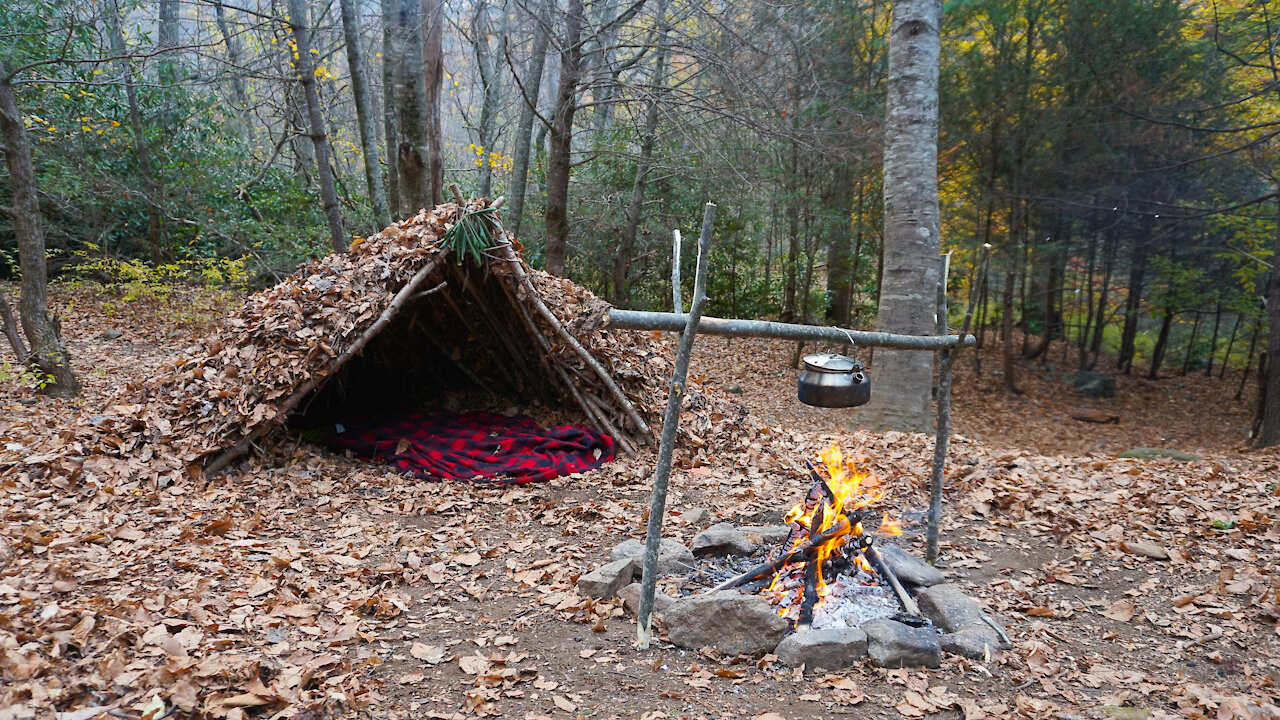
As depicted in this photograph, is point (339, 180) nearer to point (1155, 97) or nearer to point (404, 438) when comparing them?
point (404, 438)

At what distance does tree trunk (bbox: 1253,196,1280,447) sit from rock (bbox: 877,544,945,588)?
23.9 ft

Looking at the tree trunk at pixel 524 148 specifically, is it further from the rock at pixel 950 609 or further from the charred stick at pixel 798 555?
the rock at pixel 950 609

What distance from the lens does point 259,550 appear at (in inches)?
146

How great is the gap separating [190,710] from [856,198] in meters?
12.3

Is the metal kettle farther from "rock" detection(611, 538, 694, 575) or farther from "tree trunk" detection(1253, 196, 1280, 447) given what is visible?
"tree trunk" detection(1253, 196, 1280, 447)

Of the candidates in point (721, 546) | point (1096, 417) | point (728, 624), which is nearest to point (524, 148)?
point (721, 546)

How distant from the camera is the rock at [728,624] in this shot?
9.54 feet

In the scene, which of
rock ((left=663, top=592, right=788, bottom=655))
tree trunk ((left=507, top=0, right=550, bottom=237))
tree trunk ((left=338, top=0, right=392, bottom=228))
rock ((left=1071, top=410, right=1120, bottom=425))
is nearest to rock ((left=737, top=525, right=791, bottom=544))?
rock ((left=663, top=592, right=788, bottom=655))

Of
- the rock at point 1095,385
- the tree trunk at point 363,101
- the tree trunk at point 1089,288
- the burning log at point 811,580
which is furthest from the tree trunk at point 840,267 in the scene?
the burning log at point 811,580

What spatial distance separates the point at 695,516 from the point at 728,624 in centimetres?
152

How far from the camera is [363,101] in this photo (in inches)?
378

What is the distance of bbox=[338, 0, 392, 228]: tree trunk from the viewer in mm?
9273

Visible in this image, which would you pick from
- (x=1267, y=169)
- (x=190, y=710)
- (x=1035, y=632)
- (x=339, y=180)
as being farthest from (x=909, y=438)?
(x=339, y=180)

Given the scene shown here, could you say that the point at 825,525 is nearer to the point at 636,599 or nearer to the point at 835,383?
the point at 835,383
